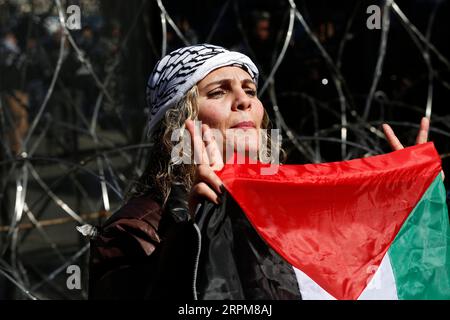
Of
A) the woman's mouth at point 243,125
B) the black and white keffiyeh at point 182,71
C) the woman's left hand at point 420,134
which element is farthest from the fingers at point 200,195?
the woman's left hand at point 420,134

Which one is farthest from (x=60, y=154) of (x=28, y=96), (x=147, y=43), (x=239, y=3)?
(x=239, y=3)

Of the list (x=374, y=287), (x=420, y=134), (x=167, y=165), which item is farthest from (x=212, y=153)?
(x=420, y=134)

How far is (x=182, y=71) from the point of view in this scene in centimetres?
262

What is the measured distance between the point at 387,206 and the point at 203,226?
0.53 m

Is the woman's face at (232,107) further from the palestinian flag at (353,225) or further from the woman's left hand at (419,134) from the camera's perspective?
the woman's left hand at (419,134)

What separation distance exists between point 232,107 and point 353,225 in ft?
1.53

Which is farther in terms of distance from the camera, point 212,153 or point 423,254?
point 423,254

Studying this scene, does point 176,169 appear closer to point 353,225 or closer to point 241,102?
point 241,102

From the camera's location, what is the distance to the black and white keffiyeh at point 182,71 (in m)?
2.59

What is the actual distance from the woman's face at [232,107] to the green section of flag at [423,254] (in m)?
0.44

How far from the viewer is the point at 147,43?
244 inches
